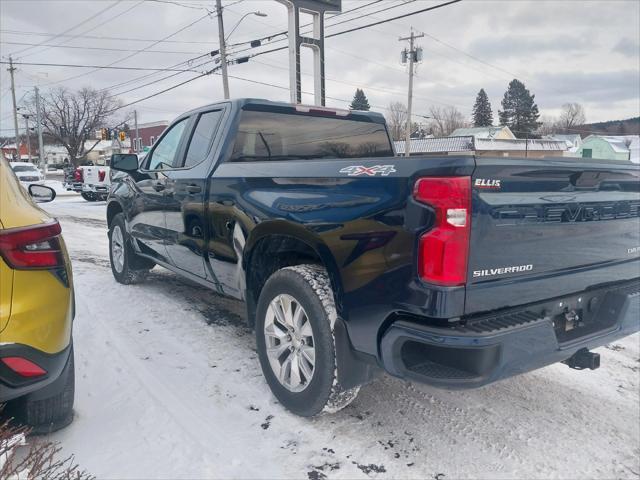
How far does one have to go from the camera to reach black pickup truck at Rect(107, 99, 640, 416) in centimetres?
220

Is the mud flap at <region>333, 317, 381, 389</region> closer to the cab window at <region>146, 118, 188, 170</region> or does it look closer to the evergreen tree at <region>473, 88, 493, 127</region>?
the cab window at <region>146, 118, 188, 170</region>

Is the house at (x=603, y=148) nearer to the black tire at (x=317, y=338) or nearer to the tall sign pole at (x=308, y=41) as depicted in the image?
the tall sign pole at (x=308, y=41)

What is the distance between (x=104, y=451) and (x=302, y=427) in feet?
3.46

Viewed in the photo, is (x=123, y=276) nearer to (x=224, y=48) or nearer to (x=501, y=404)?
(x=501, y=404)

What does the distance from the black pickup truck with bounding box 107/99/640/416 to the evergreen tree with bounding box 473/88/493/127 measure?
101 meters

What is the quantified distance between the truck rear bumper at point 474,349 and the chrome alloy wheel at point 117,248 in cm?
423

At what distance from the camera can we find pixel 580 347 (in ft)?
8.48

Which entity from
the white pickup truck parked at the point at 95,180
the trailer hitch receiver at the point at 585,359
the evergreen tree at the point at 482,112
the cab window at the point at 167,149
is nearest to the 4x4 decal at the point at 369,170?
the trailer hitch receiver at the point at 585,359

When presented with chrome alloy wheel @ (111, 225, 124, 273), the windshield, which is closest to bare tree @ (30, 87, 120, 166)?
the windshield

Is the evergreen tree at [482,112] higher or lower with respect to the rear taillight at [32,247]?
higher

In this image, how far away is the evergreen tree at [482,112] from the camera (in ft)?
319

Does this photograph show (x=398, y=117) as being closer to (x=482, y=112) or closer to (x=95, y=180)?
(x=482, y=112)

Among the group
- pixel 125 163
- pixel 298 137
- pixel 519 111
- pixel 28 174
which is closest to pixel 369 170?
pixel 298 137

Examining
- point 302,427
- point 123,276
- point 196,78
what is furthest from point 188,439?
point 196,78
